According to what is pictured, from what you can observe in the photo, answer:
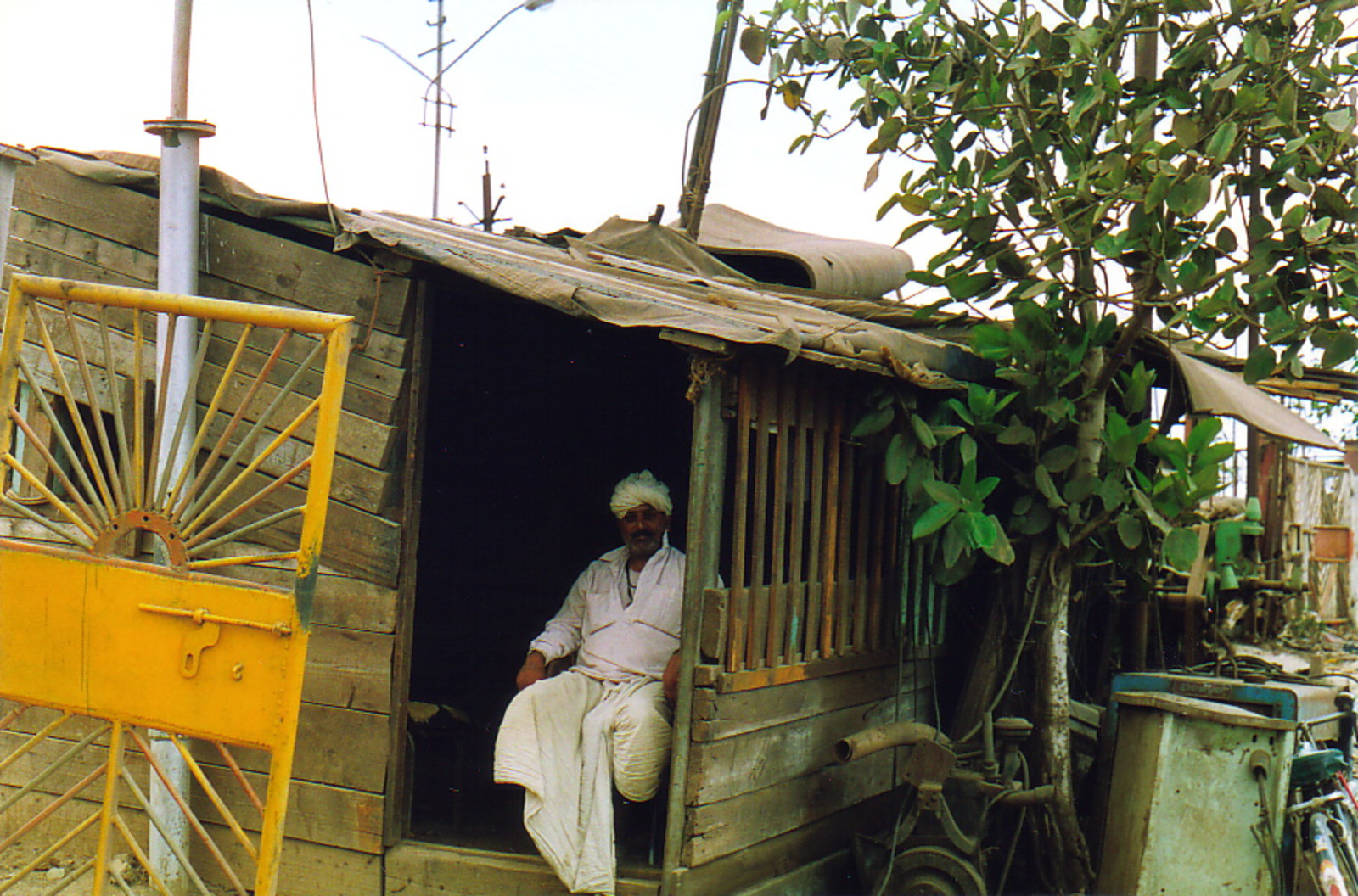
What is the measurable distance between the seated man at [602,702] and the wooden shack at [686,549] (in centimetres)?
20

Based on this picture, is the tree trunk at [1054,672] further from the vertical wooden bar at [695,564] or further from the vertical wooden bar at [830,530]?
the vertical wooden bar at [695,564]

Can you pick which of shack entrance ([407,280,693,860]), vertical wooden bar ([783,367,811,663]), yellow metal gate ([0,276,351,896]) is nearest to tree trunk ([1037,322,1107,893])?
vertical wooden bar ([783,367,811,663])

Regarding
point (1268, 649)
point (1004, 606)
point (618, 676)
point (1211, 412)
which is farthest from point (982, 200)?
point (1268, 649)

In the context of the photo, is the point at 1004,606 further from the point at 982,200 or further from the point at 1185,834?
the point at 982,200

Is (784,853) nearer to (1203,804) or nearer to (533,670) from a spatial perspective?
(533,670)

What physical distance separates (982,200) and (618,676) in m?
2.51

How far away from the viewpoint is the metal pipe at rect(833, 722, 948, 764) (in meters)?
4.75

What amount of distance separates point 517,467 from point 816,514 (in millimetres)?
2674

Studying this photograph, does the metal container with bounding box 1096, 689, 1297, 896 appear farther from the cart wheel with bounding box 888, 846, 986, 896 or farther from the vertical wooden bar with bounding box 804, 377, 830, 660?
the vertical wooden bar with bounding box 804, 377, 830, 660

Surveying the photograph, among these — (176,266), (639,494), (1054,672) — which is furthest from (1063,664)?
(176,266)

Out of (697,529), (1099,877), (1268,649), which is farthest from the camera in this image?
(1268,649)

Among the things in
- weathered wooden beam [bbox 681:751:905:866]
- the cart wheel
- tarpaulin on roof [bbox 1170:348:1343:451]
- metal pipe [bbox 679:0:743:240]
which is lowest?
the cart wheel

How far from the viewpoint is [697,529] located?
444 centimetres

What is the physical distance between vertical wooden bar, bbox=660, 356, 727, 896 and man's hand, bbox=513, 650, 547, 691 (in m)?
0.86
